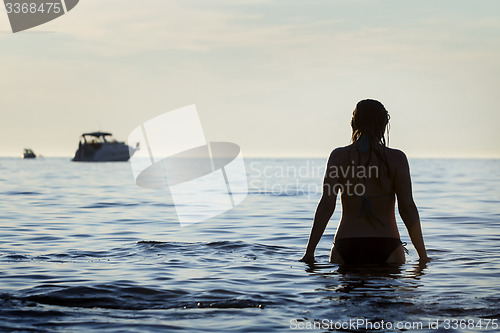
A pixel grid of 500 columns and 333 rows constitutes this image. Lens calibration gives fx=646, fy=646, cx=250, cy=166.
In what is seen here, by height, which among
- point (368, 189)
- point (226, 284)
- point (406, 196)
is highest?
point (368, 189)

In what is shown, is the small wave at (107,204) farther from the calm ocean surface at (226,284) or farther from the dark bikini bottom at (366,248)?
the dark bikini bottom at (366,248)

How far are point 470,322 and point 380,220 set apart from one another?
67.5 inches

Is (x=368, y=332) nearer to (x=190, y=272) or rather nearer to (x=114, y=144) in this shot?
(x=190, y=272)

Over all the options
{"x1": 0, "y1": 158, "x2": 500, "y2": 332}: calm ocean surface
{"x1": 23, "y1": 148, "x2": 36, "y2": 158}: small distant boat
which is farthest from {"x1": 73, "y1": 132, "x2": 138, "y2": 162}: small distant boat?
{"x1": 0, "y1": 158, "x2": 500, "y2": 332}: calm ocean surface

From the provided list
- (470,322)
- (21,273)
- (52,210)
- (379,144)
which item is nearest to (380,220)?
(379,144)

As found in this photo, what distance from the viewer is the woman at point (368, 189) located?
636 centimetres

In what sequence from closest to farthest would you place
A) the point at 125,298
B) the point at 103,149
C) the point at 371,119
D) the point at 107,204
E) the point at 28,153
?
1. the point at 125,298
2. the point at 371,119
3. the point at 107,204
4. the point at 103,149
5. the point at 28,153

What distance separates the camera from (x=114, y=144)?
92.2m

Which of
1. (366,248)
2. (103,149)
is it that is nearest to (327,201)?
(366,248)

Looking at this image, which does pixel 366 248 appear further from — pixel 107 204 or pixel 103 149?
pixel 103 149

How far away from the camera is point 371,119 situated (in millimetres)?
6387

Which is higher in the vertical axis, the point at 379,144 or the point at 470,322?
the point at 379,144

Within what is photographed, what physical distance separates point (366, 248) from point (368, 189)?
60cm

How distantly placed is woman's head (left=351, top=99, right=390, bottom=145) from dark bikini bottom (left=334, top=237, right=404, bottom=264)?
1003 mm
